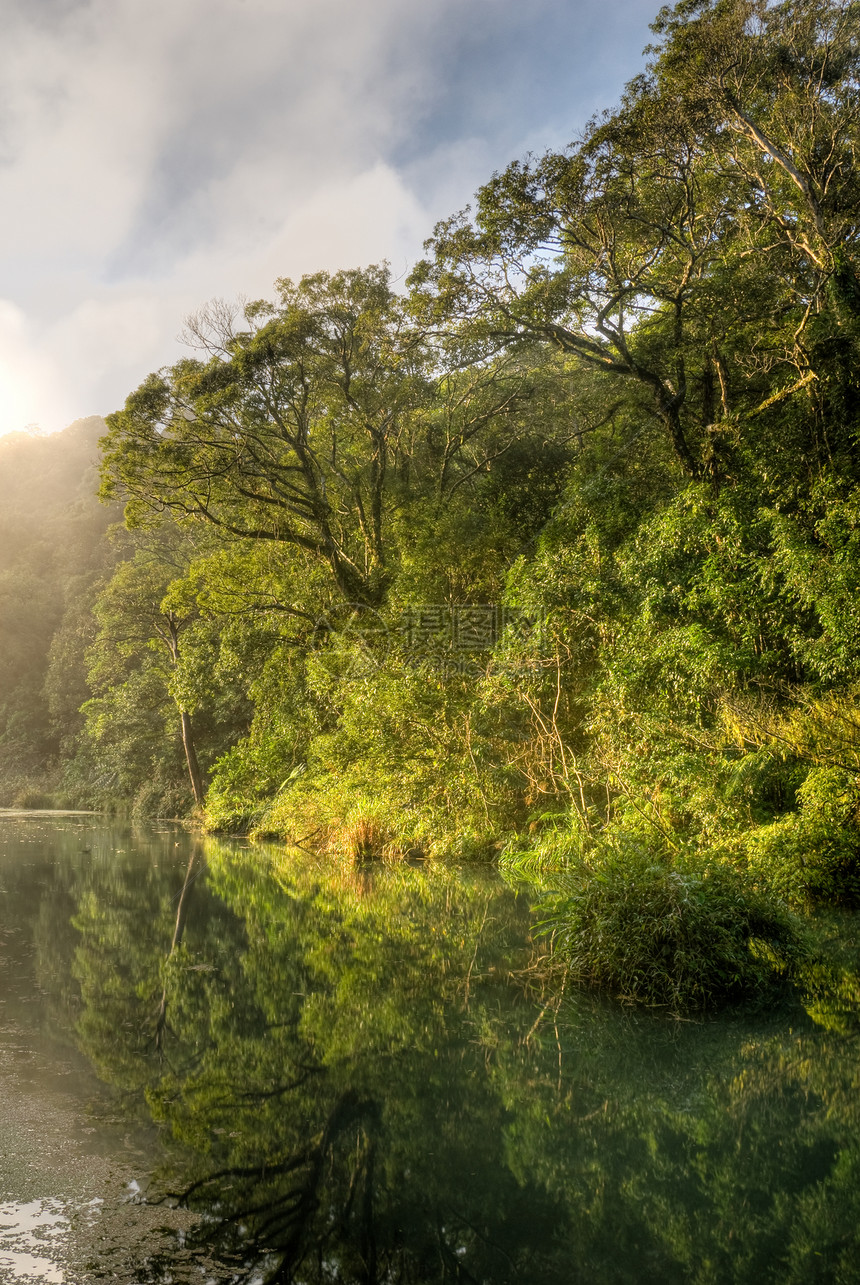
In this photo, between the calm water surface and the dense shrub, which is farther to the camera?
the dense shrub

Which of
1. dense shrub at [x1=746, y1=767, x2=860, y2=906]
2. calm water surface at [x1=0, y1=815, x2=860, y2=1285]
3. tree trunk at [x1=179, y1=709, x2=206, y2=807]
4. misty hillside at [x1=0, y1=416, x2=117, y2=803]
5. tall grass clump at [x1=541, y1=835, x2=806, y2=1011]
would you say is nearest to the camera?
calm water surface at [x1=0, y1=815, x2=860, y2=1285]

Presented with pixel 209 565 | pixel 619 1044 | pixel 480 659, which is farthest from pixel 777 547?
pixel 209 565

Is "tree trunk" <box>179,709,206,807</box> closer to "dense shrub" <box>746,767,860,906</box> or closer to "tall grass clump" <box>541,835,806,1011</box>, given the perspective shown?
"dense shrub" <box>746,767,860,906</box>

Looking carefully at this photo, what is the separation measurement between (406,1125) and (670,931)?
2.79 meters

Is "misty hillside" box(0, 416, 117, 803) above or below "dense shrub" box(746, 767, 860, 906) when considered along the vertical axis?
above

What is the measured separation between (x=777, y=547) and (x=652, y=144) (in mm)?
6370

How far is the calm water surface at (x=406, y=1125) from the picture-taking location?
2896mm

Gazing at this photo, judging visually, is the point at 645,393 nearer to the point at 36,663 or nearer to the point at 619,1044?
the point at 619,1044

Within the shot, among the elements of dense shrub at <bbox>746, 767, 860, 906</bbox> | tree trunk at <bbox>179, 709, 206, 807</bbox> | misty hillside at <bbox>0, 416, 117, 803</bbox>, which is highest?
misty hillside at <bbox>0, 416, 117, 803</bbox>

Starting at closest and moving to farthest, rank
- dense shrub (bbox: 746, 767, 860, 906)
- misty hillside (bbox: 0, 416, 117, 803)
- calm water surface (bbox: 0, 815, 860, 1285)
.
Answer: calm water surface (bbox: 0, 815, 860, 1285) < dense shrub (bbox: 746, 767, 860, 906) < misty hillside (bbox: 0, 416, 117, 803)

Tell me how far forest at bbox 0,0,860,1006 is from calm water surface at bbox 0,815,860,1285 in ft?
3.96

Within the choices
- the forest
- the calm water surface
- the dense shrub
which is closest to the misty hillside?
the forest

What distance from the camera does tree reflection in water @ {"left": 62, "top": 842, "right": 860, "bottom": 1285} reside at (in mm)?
2926

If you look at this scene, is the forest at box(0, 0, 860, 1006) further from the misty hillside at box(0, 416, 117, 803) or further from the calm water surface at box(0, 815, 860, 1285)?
the misty hillside at box(0, 416, 117, 803)
